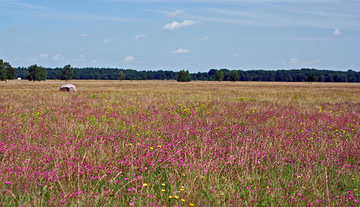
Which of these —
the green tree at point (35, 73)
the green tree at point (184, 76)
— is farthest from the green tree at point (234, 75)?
the green tree at point (35, 73)

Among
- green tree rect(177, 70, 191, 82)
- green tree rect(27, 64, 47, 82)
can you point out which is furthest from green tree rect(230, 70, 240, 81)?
green tree rect(27, 64, 47, 82)

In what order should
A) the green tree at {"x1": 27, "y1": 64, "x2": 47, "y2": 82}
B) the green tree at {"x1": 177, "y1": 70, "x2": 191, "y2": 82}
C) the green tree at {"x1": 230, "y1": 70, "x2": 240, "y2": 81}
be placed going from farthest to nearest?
the green tree at {"x1": 230, "y1": 70, "x2": 240, "y2": 81}
the green tree at {"x1": 177, "y1": 70, "x2": 191, "y2": 82}
the green tree at {"x1": 27, "y1": 64, "x2": 47, "y2": 82}

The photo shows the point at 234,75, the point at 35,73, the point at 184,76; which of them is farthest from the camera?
the point at 234,75

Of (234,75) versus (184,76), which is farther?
(234,75)

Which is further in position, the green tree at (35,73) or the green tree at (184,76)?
the green tree at (184,76)

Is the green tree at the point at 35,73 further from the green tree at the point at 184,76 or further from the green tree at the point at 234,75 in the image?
the green tree at the point at 234,75

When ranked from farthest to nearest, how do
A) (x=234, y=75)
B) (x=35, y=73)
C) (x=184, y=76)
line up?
(x=234, y=75) < (x=184, y=76) < (x=35, y=73)

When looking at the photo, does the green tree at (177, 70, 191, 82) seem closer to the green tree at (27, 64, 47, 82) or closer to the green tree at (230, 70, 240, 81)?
the green tree at (230, 70, 240, 81)

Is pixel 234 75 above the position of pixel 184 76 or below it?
above

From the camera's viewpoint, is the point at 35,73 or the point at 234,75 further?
the point at 234,75

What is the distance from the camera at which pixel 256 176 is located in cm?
480

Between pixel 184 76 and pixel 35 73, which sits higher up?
pixel 35 73

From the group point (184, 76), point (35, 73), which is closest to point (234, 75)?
point (184, 76)

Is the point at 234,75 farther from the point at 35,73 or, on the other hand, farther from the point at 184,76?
the point at 35,73
